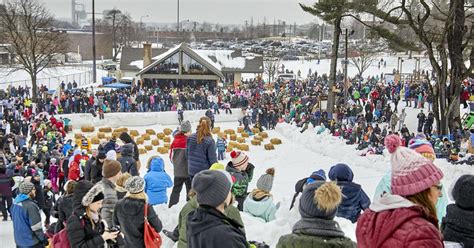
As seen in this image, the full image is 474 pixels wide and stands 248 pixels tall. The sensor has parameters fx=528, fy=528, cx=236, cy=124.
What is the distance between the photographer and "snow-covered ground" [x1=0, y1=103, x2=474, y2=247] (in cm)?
709

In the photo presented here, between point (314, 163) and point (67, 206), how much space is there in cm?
1346

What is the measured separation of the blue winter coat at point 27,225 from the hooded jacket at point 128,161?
91.3 inches

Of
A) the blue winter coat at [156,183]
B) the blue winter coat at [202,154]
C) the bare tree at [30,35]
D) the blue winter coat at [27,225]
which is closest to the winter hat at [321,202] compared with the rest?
the blue winter coat at [27,225]

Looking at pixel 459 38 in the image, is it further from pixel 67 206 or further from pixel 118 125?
pixel 67 206

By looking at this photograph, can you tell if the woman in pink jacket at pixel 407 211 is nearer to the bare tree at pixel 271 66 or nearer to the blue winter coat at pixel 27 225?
the blue winter coat at pixel 27 225

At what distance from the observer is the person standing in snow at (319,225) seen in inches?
132

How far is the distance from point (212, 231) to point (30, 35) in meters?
37.7

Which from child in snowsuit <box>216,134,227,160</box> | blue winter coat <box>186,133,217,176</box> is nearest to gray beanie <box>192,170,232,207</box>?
blue winter coat <box>186,133,217,176</box>

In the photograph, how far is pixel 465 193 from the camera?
148 inches

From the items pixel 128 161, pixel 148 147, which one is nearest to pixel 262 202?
pixel 128 161

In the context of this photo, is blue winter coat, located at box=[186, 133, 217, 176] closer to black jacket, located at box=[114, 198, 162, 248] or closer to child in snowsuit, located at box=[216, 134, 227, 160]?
black jacket, located at box=[114, 198, 162, 248]

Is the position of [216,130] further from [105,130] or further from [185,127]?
[185,127]

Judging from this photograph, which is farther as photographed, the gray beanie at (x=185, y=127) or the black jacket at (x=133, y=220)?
the gray beanie at (x=185, y=127)

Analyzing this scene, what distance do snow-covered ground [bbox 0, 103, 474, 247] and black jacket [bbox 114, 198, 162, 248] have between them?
5.22 ft
